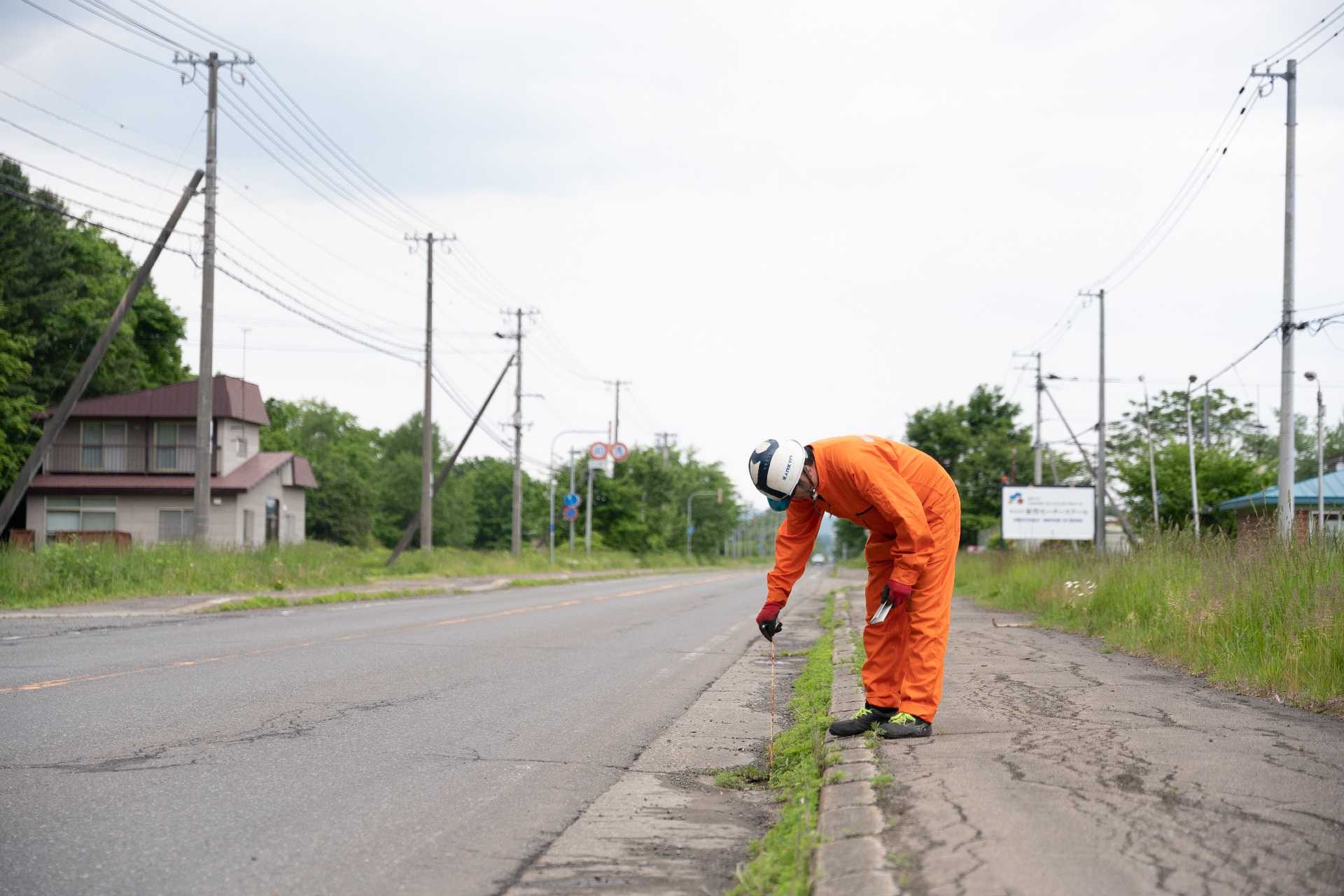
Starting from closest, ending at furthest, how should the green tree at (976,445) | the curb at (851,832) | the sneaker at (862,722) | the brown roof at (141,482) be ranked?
the curb at (851,832)
the sneaker at (862,722)
the brown roof at (141,482)
the green tree at (976,445)

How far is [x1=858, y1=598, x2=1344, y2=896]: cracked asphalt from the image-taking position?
3576 millimetres

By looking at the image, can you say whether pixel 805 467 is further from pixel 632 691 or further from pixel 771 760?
pixel 632 691

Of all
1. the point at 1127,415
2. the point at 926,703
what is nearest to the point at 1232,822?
the point at 926,703

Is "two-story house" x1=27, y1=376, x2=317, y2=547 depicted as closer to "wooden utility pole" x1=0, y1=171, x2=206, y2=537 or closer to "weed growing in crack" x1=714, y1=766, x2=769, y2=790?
"wooden utility pole" x1=0, y1=171, x2=206, y2=537

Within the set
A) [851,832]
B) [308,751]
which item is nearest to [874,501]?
[851,832]

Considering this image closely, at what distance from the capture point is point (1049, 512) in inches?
1319

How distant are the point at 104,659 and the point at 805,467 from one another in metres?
7.35

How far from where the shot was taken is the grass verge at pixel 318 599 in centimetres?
1917

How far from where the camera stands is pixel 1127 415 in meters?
76.2

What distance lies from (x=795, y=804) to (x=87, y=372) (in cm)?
2177

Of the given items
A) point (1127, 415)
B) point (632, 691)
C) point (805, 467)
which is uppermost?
point (1127, 415)

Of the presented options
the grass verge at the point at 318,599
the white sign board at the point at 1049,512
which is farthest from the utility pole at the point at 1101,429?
the grass verge at the point at 318,599

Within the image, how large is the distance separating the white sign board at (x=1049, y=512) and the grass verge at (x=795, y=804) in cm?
2547

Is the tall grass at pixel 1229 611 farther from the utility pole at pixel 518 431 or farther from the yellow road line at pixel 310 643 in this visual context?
the utility pole at pixel 518 431
